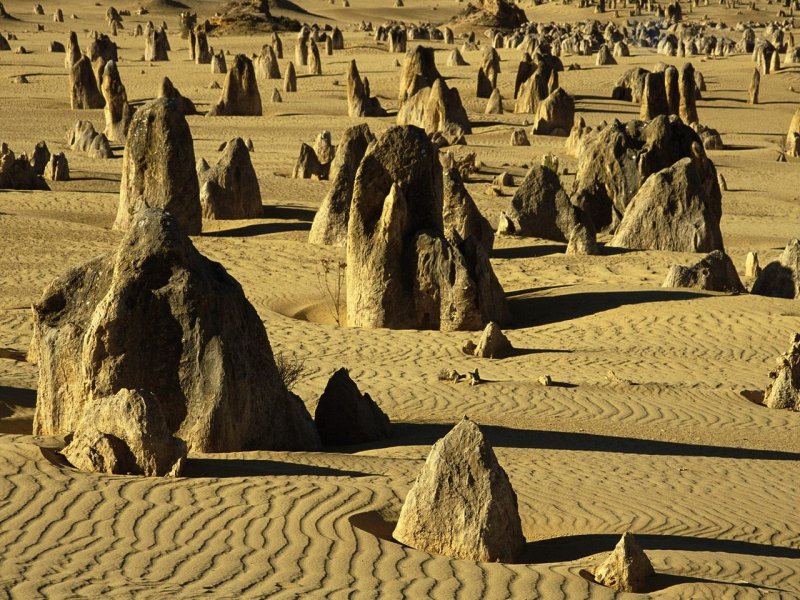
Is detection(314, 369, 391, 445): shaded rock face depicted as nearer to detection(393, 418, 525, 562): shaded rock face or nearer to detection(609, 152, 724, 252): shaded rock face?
detection(393, 418, 525, 562): shaded rock face

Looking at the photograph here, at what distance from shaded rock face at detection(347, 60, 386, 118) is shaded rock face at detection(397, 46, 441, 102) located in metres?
1.15

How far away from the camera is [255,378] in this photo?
9.36 m

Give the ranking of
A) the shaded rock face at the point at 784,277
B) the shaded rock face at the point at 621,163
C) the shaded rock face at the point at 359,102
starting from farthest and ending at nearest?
the shaded rock face at the point at 359,102 < the shaded rock face at the point at 621,163 < the shaded rock face at the point at 784,277

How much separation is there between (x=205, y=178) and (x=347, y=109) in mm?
15262

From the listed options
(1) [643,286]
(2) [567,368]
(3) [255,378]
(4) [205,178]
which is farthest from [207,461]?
(4) [205,178]

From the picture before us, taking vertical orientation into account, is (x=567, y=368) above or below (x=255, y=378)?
below

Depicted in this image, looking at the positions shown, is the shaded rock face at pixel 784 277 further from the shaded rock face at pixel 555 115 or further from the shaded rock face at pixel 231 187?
the shaded rock face at pixel 555 115

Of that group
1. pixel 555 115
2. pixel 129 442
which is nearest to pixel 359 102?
pixel 555 115

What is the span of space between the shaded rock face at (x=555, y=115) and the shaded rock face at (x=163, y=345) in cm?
2453

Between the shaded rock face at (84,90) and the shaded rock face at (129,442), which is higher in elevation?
the shaded rock face at (129,442)

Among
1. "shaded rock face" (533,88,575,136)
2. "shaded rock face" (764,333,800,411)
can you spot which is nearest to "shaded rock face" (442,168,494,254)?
"shaded rock face" (764,333,800,411)

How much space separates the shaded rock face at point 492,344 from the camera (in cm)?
1420

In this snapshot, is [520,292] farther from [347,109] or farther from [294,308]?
[347,109]

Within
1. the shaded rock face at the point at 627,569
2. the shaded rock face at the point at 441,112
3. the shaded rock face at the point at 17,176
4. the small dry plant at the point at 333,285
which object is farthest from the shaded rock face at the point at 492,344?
the shaded rock face at the point at 441,112
